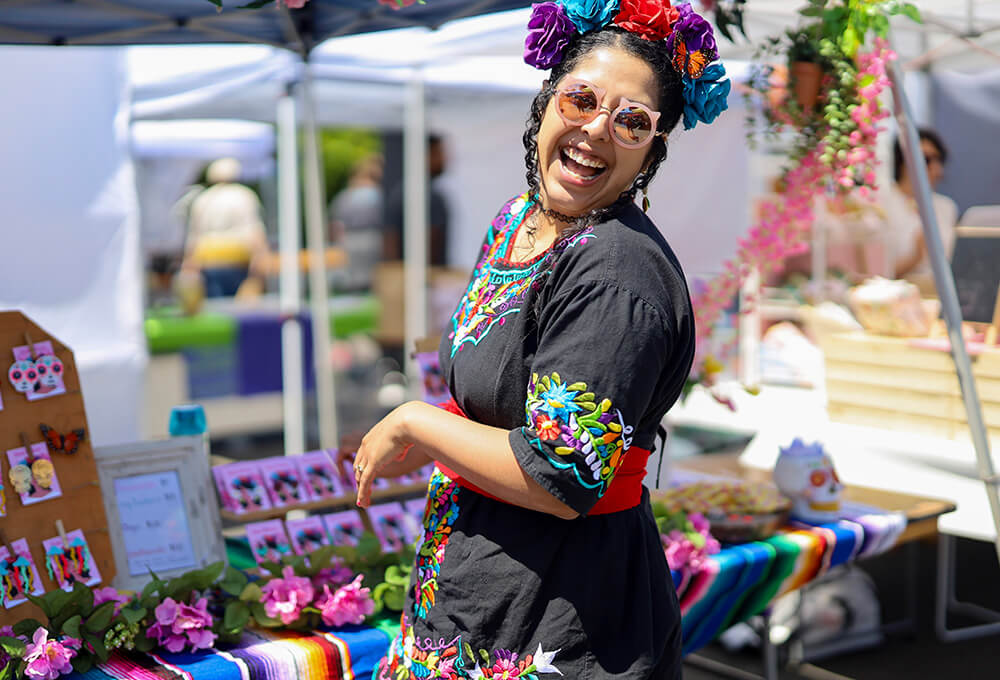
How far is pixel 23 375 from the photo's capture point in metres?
1.95

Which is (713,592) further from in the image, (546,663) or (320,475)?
(546,663)

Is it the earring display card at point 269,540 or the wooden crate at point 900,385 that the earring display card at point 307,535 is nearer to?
the earring display card at point 269,540

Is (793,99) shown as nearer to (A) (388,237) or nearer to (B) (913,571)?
(B) (913,571)

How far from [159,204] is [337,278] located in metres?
2.36

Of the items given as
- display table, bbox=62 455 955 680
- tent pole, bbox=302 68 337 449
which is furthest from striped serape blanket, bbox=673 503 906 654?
tent pole, bbox=302 68 337 449

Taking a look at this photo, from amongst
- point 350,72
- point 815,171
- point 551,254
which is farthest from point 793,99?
point 350,72

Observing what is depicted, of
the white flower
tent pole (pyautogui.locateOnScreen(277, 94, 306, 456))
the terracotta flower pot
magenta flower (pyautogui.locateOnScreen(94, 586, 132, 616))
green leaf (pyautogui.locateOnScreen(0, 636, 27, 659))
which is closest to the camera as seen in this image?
the white flower

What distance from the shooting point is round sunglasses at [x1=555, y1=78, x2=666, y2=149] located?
1.29 metres

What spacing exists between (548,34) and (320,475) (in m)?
1.34

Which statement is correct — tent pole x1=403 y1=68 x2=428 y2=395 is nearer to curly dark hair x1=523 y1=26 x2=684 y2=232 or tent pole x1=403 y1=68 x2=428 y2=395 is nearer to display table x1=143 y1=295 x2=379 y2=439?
display table x1=143 y1=295 x2=379 y2=439

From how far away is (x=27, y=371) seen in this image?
1.96 meters

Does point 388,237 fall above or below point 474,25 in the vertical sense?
below

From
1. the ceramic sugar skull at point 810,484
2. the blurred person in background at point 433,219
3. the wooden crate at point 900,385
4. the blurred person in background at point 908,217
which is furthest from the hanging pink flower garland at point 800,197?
the blurred person in background at point 433,219

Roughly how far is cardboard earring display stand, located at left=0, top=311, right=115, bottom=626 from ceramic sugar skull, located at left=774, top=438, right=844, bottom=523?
1637mm
